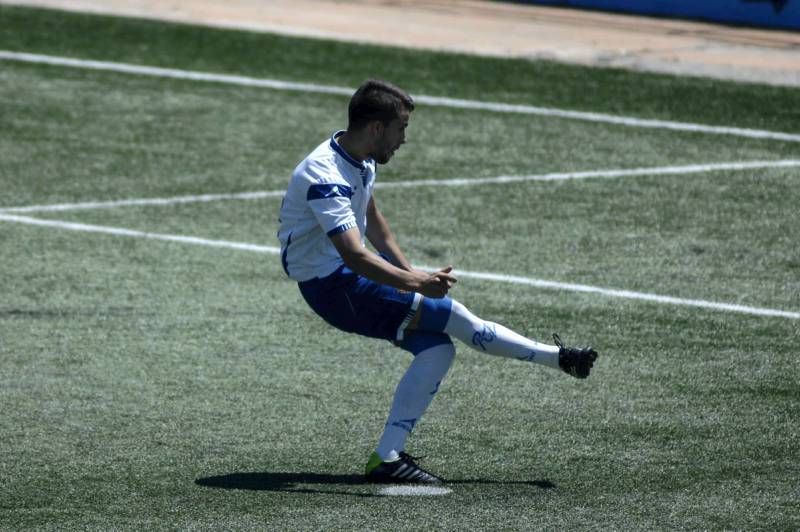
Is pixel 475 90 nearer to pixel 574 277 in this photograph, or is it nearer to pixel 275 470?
pixel 574 277

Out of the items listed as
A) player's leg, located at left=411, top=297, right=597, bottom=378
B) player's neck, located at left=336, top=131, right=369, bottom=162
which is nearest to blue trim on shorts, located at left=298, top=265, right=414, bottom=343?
player's leg, located at left=411, top=297, right=597, bottom=378

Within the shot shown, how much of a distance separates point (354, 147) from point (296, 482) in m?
1.50

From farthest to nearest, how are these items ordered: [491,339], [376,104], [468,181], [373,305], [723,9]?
[723,9] < [468,181] < [491,339] < [373,305] < [376,104]

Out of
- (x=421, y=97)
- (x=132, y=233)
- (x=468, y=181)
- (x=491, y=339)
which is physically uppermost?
(x=491, y=339)

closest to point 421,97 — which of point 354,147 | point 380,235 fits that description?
point 380,235

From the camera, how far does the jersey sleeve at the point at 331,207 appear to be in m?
7.16

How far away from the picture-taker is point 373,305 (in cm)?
741

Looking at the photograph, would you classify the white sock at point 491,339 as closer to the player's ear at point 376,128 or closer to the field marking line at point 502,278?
the player's ear at point 376,128

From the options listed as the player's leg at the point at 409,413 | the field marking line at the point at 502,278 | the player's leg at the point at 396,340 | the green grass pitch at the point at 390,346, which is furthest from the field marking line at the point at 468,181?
the player's leg at the point at 409,413

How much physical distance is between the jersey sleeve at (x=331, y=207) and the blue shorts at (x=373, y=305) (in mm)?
330

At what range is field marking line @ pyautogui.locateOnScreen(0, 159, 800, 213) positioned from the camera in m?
12.7

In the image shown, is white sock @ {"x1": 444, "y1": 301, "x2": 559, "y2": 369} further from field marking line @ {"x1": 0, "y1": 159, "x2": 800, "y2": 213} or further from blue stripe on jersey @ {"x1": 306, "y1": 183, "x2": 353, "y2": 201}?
field marking line @ {"x1": 0, "y1": 159, "x2": 800, "y2": 213}

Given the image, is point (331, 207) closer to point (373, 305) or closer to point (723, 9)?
point (373, 305)

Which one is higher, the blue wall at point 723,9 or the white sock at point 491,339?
the blue wall at point 723,9
